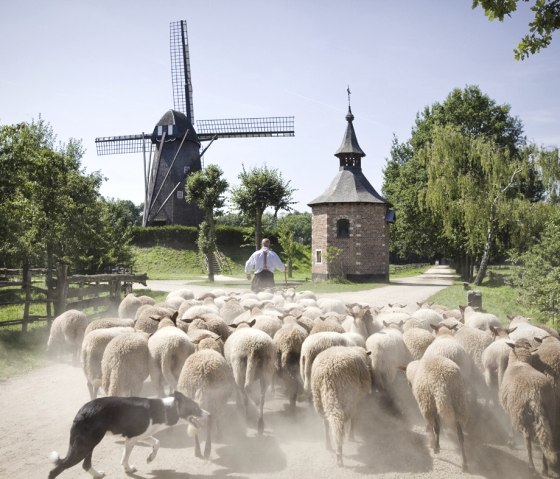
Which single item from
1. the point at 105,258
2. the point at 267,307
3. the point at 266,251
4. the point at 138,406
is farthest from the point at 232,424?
the point at 105,258

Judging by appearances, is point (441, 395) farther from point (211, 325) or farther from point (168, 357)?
point (211, 325)

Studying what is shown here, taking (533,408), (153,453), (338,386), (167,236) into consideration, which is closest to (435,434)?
(533,408)

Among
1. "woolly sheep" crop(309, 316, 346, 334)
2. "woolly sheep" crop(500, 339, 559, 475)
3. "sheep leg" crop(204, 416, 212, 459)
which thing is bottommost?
"sheep leg" crop(204, 416, 212, 459)

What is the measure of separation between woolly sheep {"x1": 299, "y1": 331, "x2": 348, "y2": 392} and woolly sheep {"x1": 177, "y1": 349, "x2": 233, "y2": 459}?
1306 millimetres

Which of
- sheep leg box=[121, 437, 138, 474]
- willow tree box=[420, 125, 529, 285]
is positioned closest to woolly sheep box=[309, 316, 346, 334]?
sheep leg box=[121, 437, 138, 474]

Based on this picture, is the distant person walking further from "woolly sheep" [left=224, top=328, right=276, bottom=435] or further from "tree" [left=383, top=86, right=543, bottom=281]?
"tree" [left=383, top=86, right=543, bottom=281]

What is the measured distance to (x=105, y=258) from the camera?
2850 cm

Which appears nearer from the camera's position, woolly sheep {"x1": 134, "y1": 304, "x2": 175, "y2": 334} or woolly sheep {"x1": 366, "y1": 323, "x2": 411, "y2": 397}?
woolly sheep {"x1": 366, "y1": 323, "x2": 411, "y2": 397}

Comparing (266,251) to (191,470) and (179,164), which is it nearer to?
(191,470)

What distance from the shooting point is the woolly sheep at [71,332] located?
10180 millimetres

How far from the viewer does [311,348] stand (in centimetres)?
688

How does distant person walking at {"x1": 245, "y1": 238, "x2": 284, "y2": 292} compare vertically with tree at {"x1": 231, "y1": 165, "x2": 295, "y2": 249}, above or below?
below

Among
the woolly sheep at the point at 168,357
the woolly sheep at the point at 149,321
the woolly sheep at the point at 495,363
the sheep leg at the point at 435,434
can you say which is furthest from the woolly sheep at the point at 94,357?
the woolly sheep at the point at 495,363

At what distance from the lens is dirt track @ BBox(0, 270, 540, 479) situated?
5.20 metres
